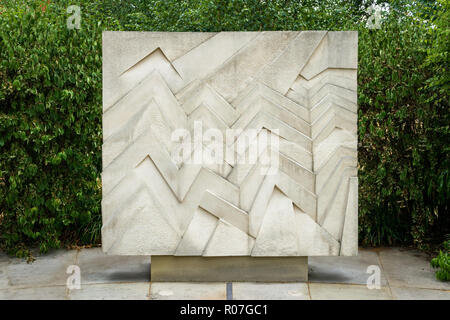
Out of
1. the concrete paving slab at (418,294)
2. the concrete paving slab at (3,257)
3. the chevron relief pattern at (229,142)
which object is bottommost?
the concrete paving slab at (418,294)

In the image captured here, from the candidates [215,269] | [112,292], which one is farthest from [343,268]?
[112,292]

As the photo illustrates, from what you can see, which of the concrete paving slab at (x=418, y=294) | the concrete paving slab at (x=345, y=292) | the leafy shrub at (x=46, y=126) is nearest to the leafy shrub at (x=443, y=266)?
the concrete paving slab at (x=418, y=294)

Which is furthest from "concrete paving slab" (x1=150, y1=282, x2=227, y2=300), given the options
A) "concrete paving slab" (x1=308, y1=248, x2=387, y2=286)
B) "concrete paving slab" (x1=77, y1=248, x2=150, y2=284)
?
"concrete paving slab" (x1=308, y1=248, x2=387, y2=286)

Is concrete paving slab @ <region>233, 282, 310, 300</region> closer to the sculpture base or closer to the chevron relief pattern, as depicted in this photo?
the sculpture base

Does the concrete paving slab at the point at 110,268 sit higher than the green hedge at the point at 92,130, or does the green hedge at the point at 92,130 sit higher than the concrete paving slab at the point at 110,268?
the green hedge at the point at 92,130

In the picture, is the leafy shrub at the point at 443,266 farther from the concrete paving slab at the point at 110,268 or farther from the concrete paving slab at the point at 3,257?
the concrete paving slab at the point at 3,257

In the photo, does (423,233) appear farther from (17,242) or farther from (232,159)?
(17,242)

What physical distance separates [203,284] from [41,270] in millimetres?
1870

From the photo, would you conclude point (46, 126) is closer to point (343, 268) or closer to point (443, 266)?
point (343, 268)

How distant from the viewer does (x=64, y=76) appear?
5789mm

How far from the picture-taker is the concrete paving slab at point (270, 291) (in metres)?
4.55

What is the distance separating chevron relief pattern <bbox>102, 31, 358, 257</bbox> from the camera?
4.68 meters

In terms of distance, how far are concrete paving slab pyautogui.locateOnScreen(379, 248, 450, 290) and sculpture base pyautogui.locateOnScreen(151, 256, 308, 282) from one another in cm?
111

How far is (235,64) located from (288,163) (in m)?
1.04
